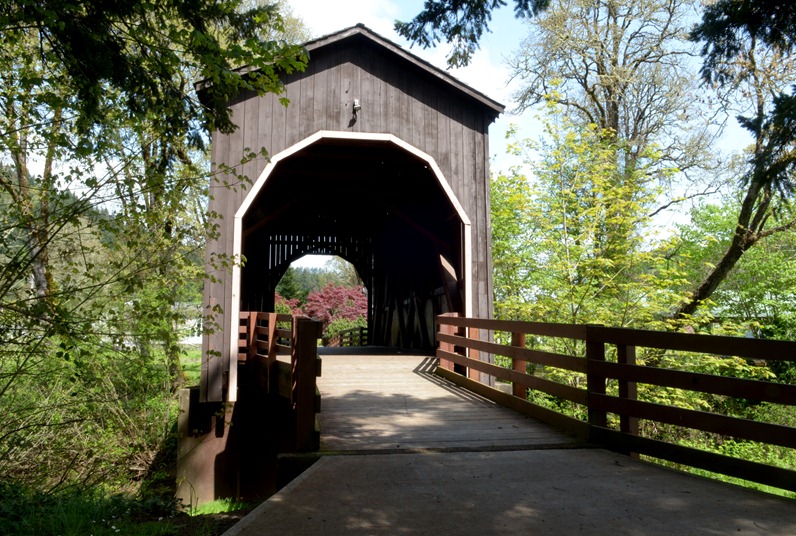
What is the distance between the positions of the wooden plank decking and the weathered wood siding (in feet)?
6.46

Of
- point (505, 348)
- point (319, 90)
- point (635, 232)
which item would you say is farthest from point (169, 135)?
point (635, 232)

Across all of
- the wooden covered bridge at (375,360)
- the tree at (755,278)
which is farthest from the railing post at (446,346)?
the tree at (755,278)

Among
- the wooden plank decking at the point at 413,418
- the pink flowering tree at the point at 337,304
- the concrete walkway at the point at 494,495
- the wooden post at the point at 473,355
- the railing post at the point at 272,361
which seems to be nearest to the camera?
the concrete walkway at the point at 494,495

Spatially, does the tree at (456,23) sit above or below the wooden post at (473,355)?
above

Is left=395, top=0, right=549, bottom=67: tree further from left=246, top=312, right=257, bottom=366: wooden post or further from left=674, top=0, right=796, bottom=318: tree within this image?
left=246, top=312, right=257, bottom=366: wooden post

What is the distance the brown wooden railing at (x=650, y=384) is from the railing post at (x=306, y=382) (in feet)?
6.54

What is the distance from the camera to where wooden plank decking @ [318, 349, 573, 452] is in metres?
4.55

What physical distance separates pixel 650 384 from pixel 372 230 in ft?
43.9

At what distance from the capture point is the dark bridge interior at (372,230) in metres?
9.62

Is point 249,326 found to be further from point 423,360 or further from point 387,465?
point 387,465

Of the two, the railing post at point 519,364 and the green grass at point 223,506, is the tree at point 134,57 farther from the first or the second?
the green grass at point 223,506

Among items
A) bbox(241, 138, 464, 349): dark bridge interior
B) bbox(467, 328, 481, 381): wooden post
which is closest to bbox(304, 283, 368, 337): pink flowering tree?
bbox(241, 138, 464, 349): dark bridge interior

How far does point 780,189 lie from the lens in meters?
4.04

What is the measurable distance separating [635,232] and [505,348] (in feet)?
27.7
